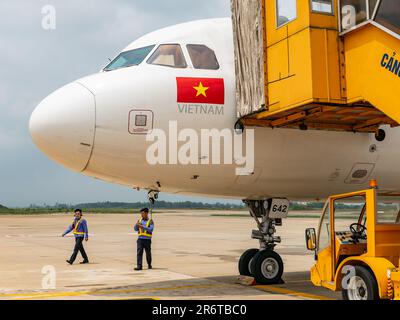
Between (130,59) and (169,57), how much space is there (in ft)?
3.09

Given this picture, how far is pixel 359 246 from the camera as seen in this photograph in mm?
10320

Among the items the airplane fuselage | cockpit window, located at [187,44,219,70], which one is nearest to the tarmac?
the airplane fuselage

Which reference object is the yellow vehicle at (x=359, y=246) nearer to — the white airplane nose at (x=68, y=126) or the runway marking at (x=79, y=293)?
the runway marking at (x=79, y=293)

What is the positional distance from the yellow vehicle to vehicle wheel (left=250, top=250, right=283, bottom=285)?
7.55ft

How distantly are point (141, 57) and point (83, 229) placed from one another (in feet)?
31.4

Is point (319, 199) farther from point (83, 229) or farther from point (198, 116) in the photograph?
point (83, 229)

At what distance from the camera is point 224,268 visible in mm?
17828

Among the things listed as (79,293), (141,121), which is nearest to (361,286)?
(141,121)

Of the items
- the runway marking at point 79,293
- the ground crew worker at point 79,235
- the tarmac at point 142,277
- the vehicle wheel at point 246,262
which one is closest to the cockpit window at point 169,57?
the tarmac at point 142,277

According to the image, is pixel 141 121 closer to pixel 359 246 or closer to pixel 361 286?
pixel 359 246

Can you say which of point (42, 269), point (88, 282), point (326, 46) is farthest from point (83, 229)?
point (326, 46)

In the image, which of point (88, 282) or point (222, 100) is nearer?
point (222, 100)

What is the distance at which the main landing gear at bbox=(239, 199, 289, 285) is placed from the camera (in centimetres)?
1320

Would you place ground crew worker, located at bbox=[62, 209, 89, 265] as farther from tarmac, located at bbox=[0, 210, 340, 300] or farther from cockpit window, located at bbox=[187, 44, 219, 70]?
Answer: cockpit window, located at bbox=[187, 44, 219, 70]
